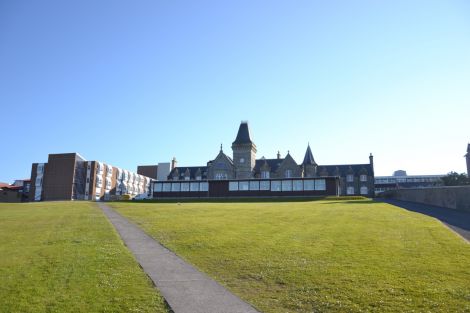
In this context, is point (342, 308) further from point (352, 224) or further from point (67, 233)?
point (67, 233)

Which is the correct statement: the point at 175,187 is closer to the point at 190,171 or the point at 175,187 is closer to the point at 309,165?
the point at 190,171

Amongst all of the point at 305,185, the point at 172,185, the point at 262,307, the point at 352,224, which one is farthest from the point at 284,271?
the point at 172,185

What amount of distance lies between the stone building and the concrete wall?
3971cm

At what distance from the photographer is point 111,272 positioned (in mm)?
13781

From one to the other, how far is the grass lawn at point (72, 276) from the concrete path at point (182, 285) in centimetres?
40

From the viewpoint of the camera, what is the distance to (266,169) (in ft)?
317

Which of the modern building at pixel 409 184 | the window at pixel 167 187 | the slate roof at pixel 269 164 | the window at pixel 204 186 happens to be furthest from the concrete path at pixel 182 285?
the modern building at pixel 409 184

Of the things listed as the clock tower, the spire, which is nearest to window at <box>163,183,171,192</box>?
the clock tower

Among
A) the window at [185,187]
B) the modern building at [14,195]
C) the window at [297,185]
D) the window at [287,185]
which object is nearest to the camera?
the window at [297,185]

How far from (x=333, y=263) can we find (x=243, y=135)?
257 ft

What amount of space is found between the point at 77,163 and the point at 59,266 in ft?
319

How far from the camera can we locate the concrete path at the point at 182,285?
424 inches

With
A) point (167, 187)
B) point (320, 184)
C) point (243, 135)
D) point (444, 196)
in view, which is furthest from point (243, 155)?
point (444, 196)

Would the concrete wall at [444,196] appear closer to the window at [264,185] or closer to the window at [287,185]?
the window at [287,185]
